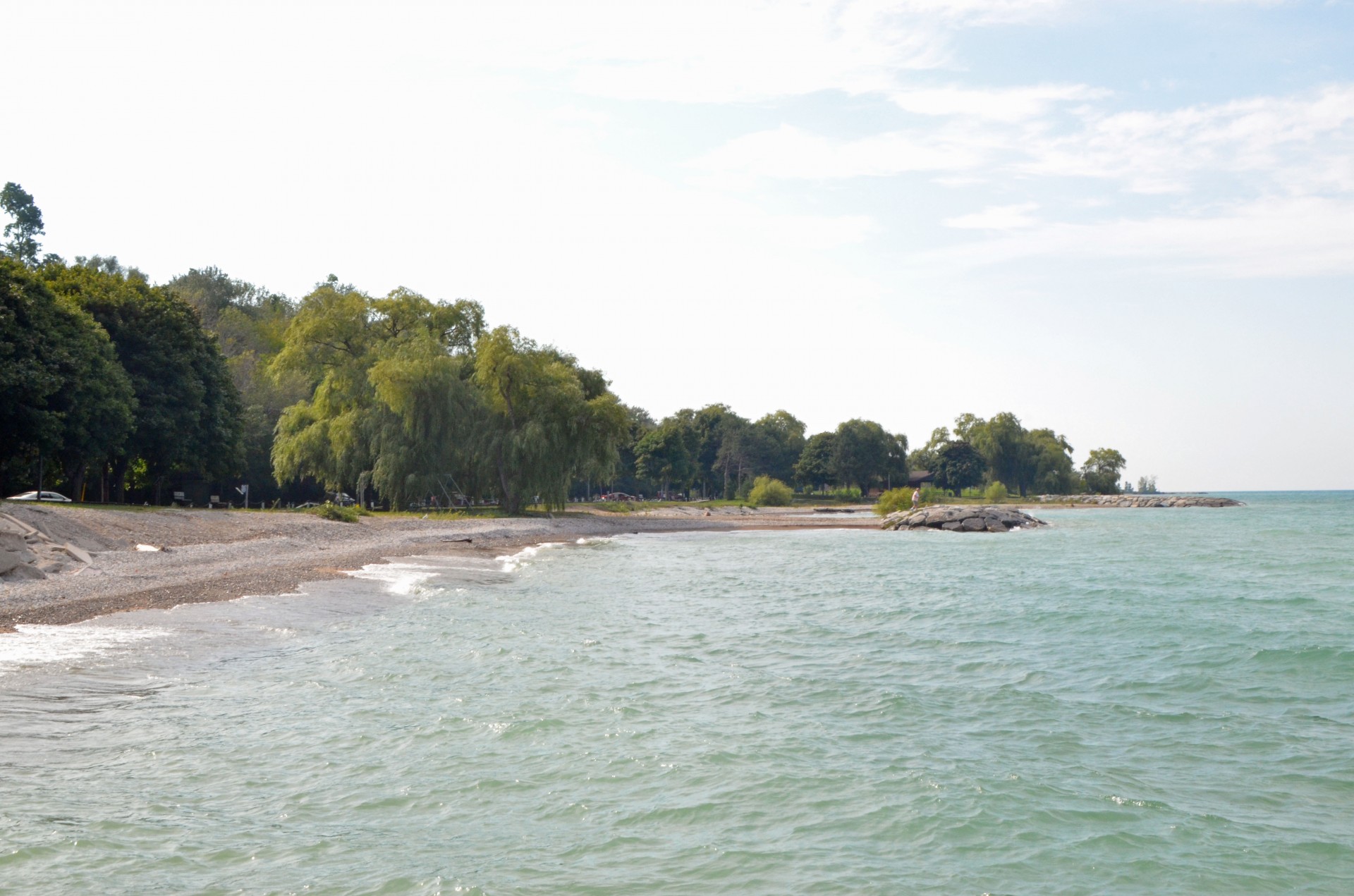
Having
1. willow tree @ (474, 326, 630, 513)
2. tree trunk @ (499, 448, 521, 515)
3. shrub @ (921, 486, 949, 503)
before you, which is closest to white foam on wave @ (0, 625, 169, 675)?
willow tree @ (474, 326, 630, 513)

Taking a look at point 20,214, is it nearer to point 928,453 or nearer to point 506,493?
point 506,493

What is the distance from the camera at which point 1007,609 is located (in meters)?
20.3

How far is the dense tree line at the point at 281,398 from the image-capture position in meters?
35.0

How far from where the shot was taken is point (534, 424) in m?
53.1

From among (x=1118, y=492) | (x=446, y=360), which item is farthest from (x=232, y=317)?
(x=1118, y=492)

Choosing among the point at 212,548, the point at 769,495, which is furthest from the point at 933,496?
the point at 212,548

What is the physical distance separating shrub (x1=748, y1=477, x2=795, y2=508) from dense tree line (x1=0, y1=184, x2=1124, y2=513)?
42.6 meters

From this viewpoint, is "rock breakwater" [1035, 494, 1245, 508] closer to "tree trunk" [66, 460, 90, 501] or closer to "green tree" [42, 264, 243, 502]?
"green tree" [42, 264, 243, 502]

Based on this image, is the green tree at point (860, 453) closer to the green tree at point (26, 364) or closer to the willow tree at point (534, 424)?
the willow tree at point (534, 424)

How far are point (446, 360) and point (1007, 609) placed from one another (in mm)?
37507

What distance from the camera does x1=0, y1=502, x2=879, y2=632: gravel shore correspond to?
17031mm

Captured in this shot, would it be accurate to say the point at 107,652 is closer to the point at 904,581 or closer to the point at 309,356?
the point at 904,581

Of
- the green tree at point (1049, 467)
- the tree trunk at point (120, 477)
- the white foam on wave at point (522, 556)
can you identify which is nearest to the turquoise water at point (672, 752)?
the white foam on wave at point (522, 556)

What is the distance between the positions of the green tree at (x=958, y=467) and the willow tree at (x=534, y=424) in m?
92.6
